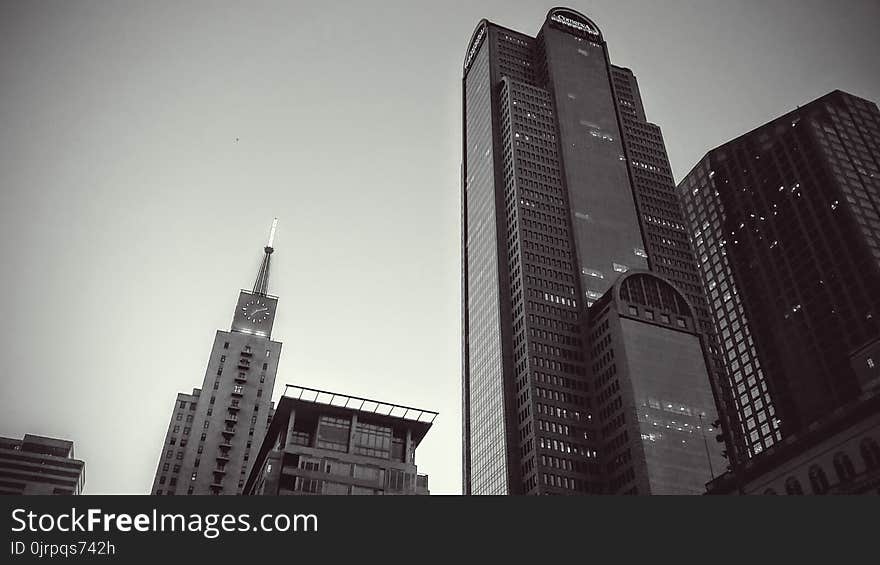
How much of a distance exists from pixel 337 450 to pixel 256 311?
8729 cm

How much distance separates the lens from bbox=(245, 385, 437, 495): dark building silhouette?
320 feet

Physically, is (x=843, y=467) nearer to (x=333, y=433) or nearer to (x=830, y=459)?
(x=830, y=459)

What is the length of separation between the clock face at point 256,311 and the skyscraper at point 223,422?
599 cm

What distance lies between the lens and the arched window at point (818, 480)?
62.4 metres

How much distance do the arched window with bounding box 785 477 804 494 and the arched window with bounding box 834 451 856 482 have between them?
165 inches

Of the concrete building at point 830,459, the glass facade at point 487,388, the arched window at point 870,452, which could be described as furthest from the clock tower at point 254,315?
the arched window at point 870,452

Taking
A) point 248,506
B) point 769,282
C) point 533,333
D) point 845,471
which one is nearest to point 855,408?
point 845,471

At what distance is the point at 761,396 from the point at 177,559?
18109cm

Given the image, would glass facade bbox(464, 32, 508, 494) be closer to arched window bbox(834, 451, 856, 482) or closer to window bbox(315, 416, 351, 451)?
window bbox(315, 416, 351, 451)

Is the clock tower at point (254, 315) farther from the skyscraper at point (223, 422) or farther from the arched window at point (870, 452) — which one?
the arched window at point (870, 452)

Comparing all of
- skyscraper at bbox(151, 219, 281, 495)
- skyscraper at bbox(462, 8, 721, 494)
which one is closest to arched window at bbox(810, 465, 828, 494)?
skyscraper at bbox(462, 8, 721, 494)

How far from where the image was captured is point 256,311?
596 feet

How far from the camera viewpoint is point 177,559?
2589 centimetres

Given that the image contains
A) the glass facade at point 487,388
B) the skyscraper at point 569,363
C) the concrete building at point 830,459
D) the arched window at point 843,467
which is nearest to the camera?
the concrete building at point 830,459
